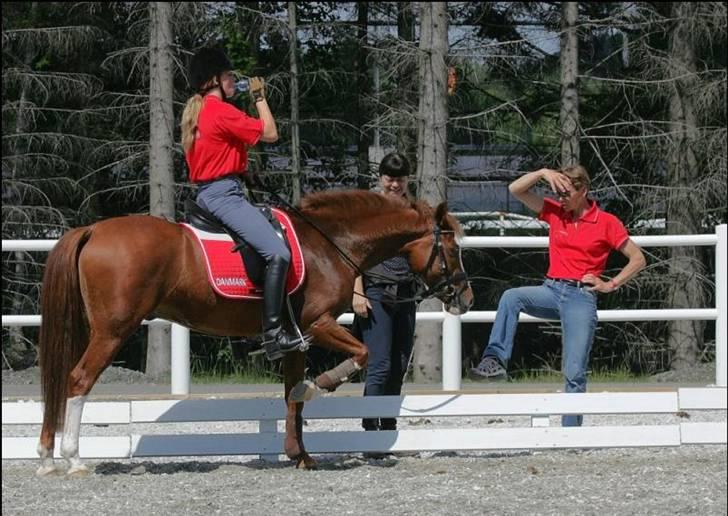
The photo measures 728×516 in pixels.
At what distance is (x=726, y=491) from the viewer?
6754 mm

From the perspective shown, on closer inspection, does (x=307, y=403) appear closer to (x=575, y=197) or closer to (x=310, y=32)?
(x=575, y=197)

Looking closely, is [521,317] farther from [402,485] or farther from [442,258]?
[402,485]

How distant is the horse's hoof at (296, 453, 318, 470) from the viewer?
7.91 metres

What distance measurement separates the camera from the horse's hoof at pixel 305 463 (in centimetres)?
791

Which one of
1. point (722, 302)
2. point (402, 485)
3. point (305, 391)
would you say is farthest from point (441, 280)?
point (722, 302)

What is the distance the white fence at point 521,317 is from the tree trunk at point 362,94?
7.36 meters

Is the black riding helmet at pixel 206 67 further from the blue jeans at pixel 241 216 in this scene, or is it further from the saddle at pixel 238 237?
the saddle at pixel 238 237

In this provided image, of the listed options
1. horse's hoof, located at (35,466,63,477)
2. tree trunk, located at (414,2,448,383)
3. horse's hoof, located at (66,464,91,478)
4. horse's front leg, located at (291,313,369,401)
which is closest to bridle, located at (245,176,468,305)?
horse's front leg, located at (291,313,369,401)

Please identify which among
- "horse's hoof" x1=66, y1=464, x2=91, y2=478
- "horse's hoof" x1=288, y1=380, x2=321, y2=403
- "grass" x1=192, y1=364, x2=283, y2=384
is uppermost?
"horse's hoof" x1=288, y1=380, x2=321, y2=403

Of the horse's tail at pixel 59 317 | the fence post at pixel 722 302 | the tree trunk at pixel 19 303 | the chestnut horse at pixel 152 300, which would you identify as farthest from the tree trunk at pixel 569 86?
the horse's tail at pixel 59 317

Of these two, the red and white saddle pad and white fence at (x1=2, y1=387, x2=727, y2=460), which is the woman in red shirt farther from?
the red and white saddle pad

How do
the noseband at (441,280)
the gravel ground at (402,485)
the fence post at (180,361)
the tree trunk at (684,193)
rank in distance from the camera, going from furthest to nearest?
the tree trunk at (684,193) < the fence post at (180,361) < the noseband at (441,280) < the gravel ground at (402,485)

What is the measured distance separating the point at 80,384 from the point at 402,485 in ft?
6.80

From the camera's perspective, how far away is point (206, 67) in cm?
774
